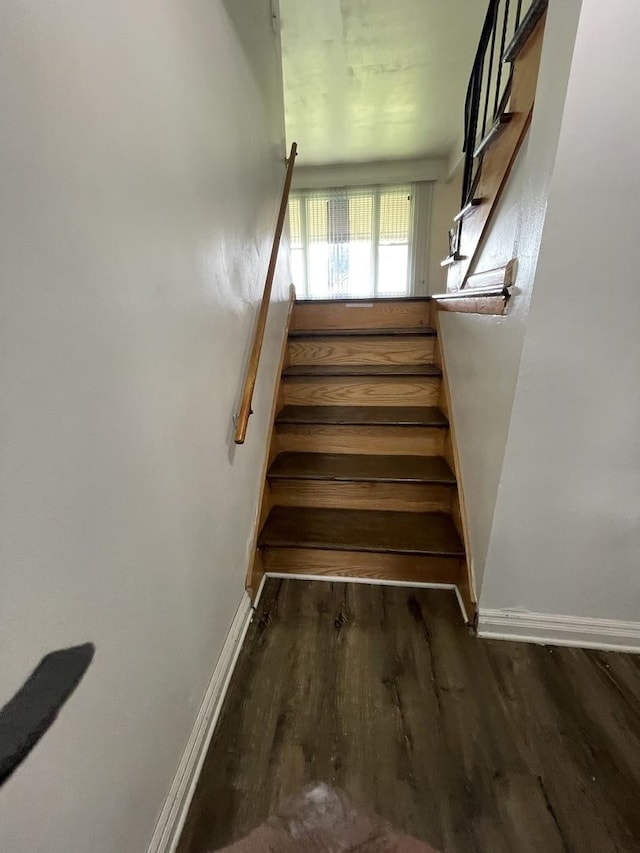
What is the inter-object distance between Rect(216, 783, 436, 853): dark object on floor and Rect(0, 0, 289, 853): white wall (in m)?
0.29

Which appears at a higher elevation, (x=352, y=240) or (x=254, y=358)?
(x=352, y=240)

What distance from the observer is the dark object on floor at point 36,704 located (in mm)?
529

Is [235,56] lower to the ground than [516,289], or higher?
higher

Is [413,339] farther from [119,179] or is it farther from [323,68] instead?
[323,68]

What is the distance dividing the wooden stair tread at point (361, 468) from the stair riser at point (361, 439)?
1.5 inches

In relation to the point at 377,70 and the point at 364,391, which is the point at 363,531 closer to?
the point at 364,391

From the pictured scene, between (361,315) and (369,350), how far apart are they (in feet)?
1.26

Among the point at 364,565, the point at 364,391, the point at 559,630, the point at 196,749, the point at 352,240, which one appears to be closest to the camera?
the point at 196,749

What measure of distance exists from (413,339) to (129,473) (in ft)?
6.89

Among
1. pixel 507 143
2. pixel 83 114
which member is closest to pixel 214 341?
pixel 83 114

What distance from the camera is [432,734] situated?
1.24 meters

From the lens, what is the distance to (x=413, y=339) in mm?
2535

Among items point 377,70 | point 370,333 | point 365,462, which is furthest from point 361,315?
point 377,70

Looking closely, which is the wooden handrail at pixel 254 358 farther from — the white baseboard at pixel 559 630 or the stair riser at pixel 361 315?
the white baseboard at pixel 559 630
